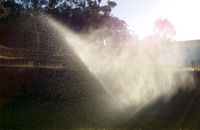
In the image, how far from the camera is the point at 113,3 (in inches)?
750

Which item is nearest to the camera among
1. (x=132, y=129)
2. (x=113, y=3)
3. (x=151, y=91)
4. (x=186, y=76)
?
(x=132, y=129)

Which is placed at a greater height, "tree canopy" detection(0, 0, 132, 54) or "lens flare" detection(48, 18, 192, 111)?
"tree canopy" detection(0, 0, 132, 54)

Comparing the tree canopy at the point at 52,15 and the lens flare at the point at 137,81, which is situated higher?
the tree canopy at the point at 52,15

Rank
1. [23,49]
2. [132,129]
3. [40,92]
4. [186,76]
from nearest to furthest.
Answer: [132,129], [186,76], [40,92], [23,49]

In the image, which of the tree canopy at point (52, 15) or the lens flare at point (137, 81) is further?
the tree canopy at point (52, 15)

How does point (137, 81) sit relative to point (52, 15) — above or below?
below

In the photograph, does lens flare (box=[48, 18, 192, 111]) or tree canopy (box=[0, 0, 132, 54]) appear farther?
tree canopy (box=[0, 0, 132, 54])

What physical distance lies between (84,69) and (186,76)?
3.77 metres

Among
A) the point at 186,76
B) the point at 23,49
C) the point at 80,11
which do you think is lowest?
the point at 186,76

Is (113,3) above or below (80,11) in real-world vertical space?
above

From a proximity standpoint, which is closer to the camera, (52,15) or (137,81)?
(137,81)

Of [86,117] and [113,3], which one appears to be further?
[113,3]

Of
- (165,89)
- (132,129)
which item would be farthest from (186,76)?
(132,129)

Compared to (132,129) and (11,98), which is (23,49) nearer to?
(11,98)
